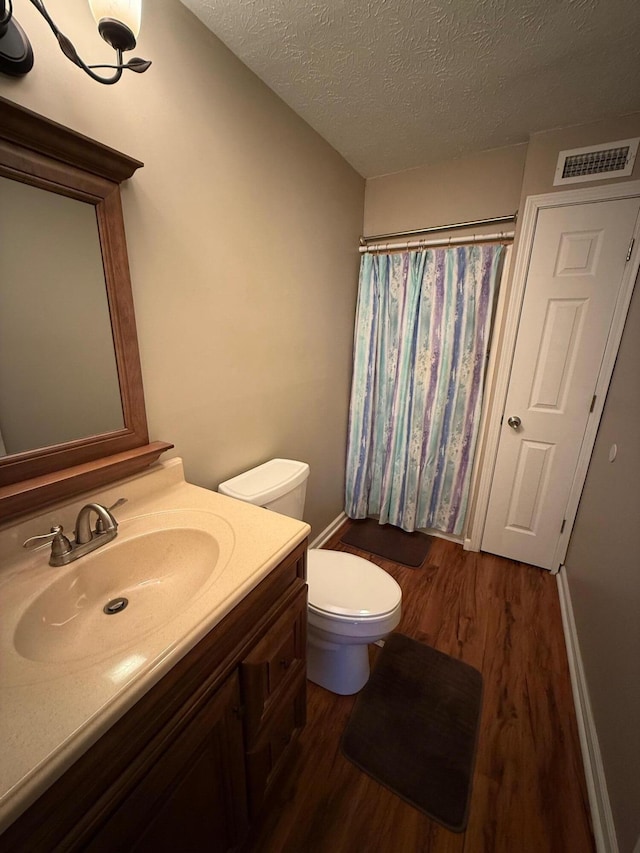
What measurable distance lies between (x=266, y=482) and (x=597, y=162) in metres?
2.11

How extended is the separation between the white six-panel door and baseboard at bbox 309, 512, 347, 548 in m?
0.99

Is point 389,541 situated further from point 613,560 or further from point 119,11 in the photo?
point 119,11

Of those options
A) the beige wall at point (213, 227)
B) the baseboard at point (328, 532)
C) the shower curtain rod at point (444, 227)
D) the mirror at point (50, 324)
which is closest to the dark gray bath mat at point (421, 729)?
the baseboard at point (328, 532)

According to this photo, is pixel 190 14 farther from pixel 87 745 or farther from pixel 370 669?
pixel 370 669

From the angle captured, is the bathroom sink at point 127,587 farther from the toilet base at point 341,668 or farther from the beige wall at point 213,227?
the toilet base at point 341,668

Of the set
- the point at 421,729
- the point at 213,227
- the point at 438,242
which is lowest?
the point at 421,729

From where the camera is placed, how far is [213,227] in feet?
3.86

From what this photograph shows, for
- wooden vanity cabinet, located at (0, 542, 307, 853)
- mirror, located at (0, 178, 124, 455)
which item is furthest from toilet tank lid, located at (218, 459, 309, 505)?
mirror, located at (0, 178, 124, 455)

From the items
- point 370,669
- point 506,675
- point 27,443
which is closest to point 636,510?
point 506,675

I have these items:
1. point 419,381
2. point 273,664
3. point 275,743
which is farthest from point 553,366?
point 275,743

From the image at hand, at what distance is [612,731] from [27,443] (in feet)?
6.17

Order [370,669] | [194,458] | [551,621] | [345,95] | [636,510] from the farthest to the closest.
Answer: [551,621]
[370,669]
[345,95]
[194,458]
[636,510]

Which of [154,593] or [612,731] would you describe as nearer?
[154,593]

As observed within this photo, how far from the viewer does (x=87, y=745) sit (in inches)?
17.7
